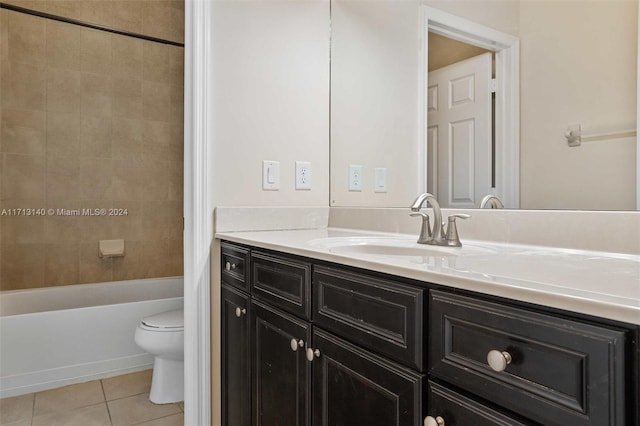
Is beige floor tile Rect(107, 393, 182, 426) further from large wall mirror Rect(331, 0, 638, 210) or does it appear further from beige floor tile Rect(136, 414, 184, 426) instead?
large wall mirror Rect(331, 0, 638, 210)

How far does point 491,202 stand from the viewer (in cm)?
131

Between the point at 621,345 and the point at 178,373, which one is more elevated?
the point at 621,345

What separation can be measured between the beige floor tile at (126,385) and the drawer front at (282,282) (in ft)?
4.56

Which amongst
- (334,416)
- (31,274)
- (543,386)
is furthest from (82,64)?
(543,386)

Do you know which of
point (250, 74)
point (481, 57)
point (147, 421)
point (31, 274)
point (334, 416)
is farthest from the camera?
point (31, 274)

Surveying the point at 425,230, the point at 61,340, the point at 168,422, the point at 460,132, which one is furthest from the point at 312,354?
the point at 61,340

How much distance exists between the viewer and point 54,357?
7.48ft

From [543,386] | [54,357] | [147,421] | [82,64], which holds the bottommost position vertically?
[147,421]

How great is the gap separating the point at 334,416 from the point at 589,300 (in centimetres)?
65

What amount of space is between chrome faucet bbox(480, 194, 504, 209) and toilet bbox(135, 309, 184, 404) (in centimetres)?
155

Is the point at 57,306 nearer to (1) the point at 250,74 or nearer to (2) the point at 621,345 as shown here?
(1) the point at 250,74

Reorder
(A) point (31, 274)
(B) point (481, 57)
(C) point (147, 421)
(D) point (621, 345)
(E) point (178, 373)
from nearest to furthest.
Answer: (D) point (621, 345) → (B) point (481, 57) → (C) point (147, 421) → (E) point (178, 373) → (A) point (31, 274)

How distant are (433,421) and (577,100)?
0.89 m

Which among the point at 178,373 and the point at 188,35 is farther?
the point at 178,373
